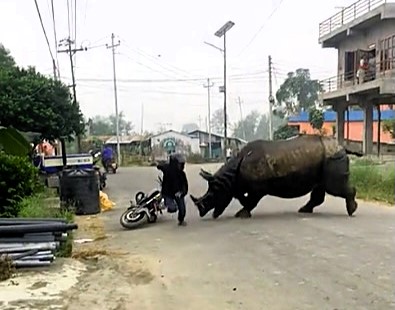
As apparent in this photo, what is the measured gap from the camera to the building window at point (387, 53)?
34.7 metres

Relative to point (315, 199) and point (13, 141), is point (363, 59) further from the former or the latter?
point (13, 141)

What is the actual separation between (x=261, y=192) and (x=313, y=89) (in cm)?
5515

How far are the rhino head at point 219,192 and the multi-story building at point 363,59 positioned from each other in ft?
61.0

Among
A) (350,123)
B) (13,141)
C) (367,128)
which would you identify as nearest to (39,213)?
(13,141)

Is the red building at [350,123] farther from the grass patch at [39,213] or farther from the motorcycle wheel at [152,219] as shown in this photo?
the grass patch at [39,213]

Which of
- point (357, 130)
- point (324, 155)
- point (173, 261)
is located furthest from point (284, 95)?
point (173, 261)

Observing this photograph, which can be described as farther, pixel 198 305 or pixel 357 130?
pixel 357 130

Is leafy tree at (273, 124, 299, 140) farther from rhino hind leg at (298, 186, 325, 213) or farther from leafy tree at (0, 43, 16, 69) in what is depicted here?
rhino hind leg at (298, 186, 325, 213)

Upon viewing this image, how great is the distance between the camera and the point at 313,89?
68812mm

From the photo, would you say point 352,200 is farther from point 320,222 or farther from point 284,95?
point 284,95

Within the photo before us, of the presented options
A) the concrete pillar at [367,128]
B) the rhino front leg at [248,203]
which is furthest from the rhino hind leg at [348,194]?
the concrete pillar at [367,128]

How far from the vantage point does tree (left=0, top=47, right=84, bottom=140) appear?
25.2m

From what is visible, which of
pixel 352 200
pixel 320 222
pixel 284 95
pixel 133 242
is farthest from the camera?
pixel 284 95

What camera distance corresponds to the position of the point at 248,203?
607 inches
